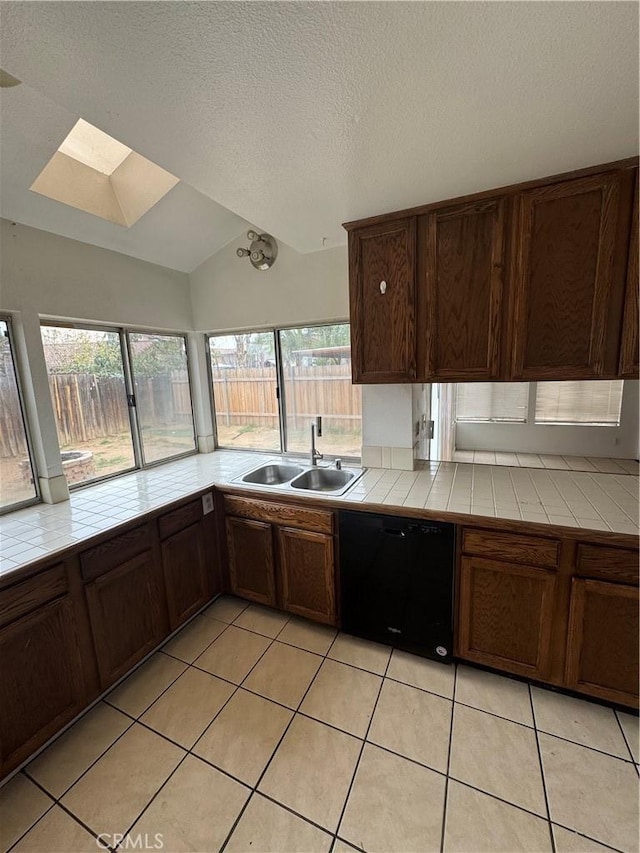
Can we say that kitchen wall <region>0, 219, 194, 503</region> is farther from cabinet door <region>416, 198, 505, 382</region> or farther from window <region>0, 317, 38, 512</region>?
cabinet door <region>416, 198, 505, 382</region>

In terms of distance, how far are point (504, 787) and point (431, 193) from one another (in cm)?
240

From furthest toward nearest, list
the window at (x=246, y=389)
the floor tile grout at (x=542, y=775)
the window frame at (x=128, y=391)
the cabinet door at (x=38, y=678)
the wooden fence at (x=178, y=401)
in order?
the window at (x=246, y=389)
the window frame at (x=128, y=391)
the wooden fence at (x=178, y=401)
the cabinet door at (x=38, y=678)
the floor tile grout at (x=542, y=775)

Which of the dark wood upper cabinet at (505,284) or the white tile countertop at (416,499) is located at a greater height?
the dark wood upper cabinet at (505,284)

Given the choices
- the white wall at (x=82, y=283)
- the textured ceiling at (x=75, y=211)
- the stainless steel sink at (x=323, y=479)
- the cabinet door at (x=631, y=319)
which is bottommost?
the stainless steel sink at (x=323, y=479)

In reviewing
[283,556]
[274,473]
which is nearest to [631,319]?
[283,556]

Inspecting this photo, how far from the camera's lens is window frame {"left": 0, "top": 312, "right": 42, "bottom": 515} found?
187 cm

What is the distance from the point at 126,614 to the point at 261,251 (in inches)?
92.3

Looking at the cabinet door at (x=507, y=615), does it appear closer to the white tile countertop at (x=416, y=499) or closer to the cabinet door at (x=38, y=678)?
the white tile countertop at (x=416, y=499)

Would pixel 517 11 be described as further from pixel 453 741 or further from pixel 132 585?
pixel 132 585

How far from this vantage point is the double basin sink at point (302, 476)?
2332 millimetres

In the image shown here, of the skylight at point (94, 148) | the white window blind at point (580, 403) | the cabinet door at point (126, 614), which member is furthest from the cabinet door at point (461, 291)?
the white window blind at point (580, 403)

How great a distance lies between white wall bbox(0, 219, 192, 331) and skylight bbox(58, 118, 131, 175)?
425 millimetres

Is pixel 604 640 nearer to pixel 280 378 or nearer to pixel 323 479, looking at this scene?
pixel 323 479

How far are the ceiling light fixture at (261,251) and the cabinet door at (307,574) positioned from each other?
1836 millimetres
